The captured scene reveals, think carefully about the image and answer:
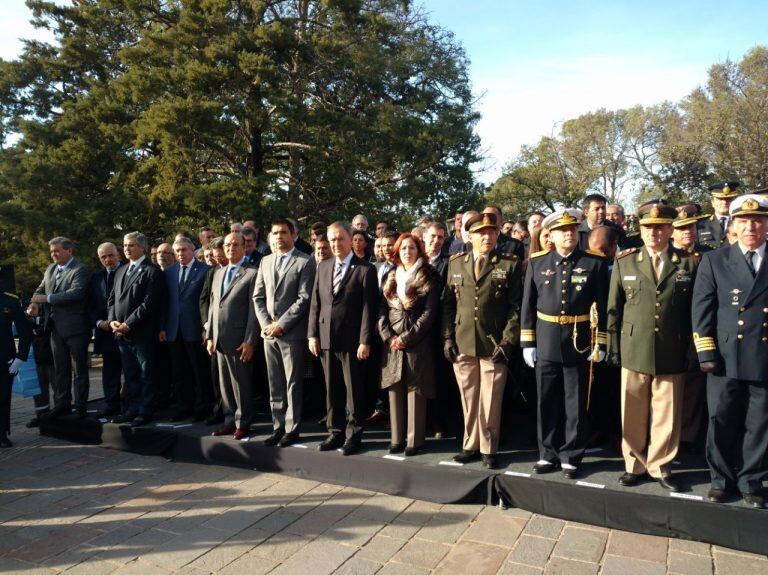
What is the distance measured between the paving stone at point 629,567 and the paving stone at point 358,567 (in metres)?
1.31

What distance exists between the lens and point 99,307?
20.7 ft

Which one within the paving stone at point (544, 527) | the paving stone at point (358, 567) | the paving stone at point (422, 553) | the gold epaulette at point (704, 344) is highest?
Answer: the gold epaulette at point (704, 344)

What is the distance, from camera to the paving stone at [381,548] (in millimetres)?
3383

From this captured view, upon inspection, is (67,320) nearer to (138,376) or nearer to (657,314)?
(138,376)

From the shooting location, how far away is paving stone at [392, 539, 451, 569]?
330cm

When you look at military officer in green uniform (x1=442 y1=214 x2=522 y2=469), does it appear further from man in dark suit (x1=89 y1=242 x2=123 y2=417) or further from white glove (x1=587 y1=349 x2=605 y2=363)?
man in dark suit (x1=89 y1=242 x2=123 y2=417)

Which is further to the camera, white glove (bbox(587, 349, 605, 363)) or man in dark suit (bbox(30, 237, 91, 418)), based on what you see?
man in dark suit (bbox(30, 237, 91, 418))

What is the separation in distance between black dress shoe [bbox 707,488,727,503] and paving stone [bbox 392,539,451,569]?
166 cm

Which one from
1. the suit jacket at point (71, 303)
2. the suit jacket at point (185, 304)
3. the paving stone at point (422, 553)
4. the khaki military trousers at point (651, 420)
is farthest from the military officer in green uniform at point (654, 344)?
the suit jacket at point (71, 303)

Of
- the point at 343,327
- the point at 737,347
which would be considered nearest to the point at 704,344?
the point at 737,347

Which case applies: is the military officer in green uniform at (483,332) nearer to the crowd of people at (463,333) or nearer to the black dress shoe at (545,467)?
the crowd of people at (463,333)

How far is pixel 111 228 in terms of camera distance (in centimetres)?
1499

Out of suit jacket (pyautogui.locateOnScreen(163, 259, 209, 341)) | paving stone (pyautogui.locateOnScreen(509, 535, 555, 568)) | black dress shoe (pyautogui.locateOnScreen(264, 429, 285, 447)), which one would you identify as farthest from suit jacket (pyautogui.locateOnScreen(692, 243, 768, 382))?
suit jacket (pyautogui.locateOnScreen(163, 259, 209, 341))

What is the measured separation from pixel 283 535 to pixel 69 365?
3.91 metres
